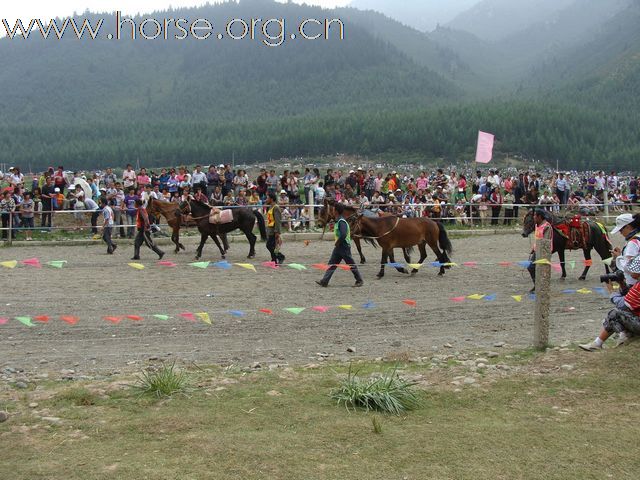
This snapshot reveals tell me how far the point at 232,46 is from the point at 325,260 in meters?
90.7

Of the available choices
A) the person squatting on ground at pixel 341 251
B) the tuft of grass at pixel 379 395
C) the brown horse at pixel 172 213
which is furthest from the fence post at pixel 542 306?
the brown horse at pixel 172 213

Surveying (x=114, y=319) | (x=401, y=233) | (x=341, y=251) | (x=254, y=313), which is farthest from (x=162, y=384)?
(x=401, y=233)

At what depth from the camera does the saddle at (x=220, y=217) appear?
64.9 ft

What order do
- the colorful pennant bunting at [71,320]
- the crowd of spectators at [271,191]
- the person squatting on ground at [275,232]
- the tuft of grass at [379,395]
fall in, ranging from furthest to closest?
the crowd of spectators at [271,191] → the person squatting on ground at [275,232] → the colorful pennant bunting at [71,320] → the tuft of grass at [379,395]

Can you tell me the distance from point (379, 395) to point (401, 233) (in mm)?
10010

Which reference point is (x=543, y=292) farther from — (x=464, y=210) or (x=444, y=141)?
(x=444, y=141)

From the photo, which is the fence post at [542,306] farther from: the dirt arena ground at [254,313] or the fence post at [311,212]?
the fence post at [311,212]

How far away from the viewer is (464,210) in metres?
25.5

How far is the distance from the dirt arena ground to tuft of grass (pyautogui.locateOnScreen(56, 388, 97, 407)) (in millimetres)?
1650

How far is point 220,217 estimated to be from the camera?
19812 mm

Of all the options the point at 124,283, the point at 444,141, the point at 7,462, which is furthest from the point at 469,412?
the point at 444,141

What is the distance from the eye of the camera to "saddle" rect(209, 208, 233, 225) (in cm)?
1978

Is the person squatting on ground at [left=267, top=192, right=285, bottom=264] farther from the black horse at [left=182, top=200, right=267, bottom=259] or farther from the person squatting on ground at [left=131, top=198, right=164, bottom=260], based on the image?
the person squatting on ground at [left=131, top=198, right=164, bottom=260]

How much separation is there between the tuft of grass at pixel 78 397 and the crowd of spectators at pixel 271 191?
13288 millimetres
